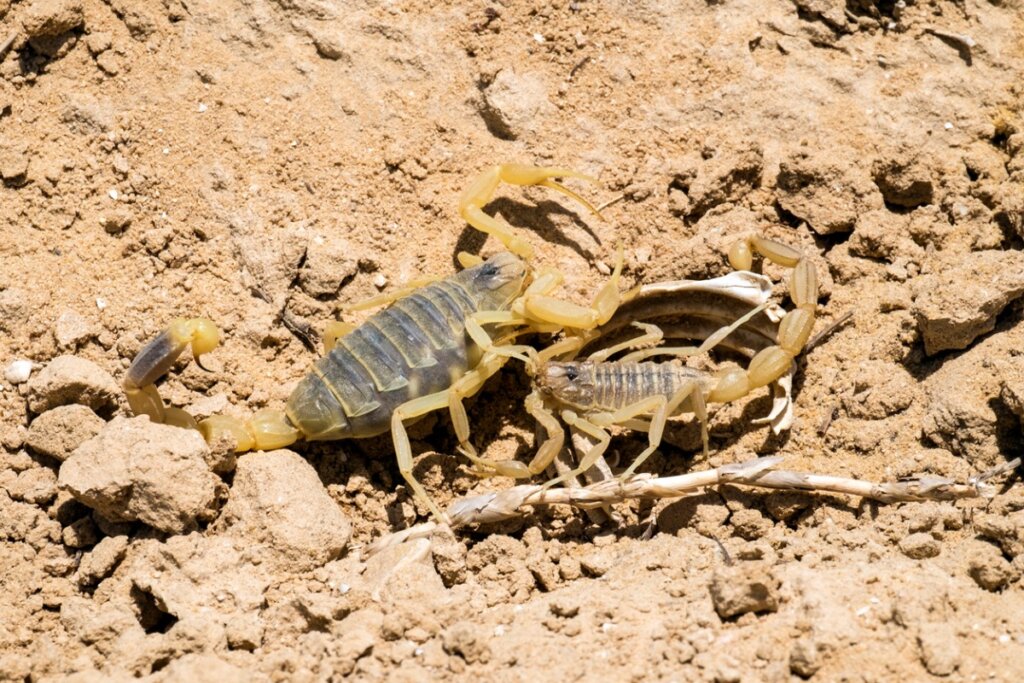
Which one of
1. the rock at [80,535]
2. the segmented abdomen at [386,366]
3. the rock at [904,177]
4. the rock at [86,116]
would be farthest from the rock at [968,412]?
the rock at [86,116]

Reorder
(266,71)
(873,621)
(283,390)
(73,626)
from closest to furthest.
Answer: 1. (873,621)
2. (73,626)
3. (283,390)
4. (266,71)

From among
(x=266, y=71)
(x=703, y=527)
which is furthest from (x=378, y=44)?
(x=703, y=527)

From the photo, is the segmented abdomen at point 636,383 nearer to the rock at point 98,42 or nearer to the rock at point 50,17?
the rock at point 98,42

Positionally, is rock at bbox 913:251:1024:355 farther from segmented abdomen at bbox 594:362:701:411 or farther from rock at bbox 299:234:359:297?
rock at bbox 299:234:359:297

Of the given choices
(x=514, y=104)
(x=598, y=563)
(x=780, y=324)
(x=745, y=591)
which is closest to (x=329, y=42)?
(x=514, y=104)

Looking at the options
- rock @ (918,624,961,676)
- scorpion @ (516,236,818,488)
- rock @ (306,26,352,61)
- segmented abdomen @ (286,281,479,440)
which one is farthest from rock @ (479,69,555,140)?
rock @ (918,624,961,676)

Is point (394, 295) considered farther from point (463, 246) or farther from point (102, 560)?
point (102, 560)

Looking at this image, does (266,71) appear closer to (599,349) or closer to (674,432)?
(599,349)
